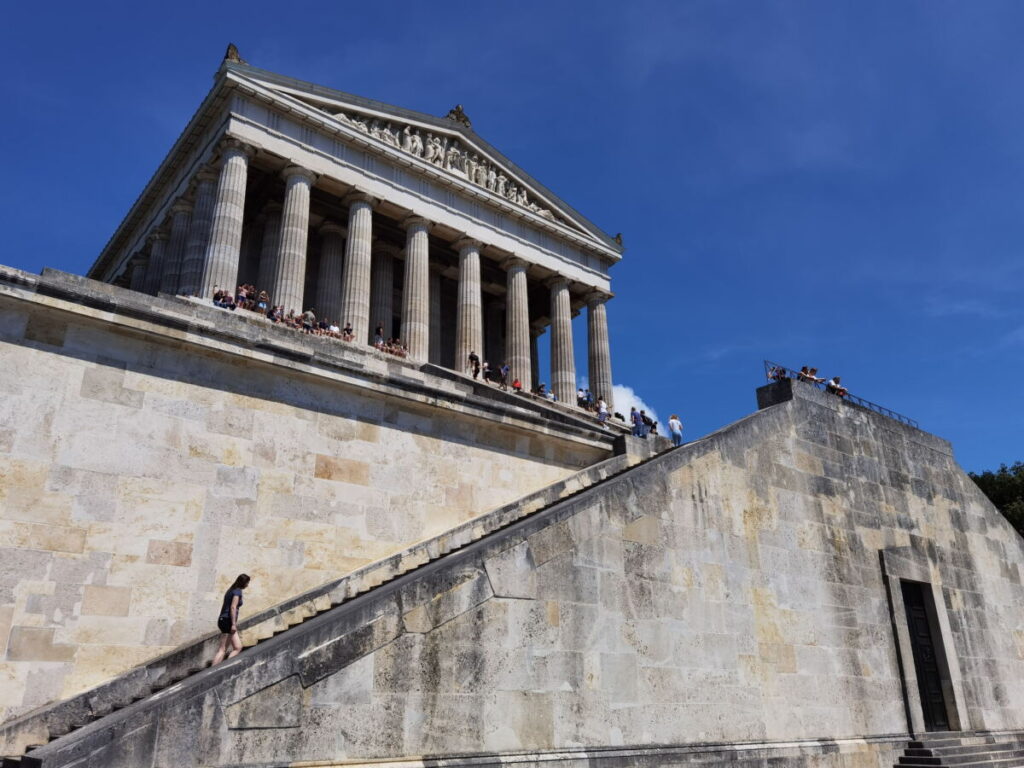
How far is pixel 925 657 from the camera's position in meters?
15.7

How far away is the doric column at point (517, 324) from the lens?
109 ft

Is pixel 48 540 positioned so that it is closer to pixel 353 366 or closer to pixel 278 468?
pixel 278 468

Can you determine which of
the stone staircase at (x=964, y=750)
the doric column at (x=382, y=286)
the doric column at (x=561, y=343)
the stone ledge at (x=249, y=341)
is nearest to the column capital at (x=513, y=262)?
the doric column at (x=561, y=343)

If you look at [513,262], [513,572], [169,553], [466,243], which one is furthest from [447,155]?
[513,572]

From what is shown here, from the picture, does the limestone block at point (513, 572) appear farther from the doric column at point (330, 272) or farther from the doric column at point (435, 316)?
the doric column at point (435, 316)

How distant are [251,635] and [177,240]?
79.7ft

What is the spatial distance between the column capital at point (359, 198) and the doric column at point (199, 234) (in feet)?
16.6

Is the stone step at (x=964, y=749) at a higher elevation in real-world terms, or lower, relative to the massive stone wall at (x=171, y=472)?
lower

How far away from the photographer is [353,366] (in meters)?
13.2

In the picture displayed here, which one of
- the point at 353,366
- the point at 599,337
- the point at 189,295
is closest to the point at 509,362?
the point at 599,337

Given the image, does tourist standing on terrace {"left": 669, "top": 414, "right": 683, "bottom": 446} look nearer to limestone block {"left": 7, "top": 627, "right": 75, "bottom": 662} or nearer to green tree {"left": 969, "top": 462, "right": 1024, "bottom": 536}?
limestone block {"left": 7, "top": 627, "right": 75, "bottom": 662}

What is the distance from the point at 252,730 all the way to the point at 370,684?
127 cm

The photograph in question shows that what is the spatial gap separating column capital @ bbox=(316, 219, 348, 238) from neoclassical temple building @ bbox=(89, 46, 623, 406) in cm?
5

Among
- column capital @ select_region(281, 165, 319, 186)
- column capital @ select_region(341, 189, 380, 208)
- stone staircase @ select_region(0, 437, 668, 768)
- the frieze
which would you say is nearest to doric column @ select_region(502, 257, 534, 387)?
the frieze
